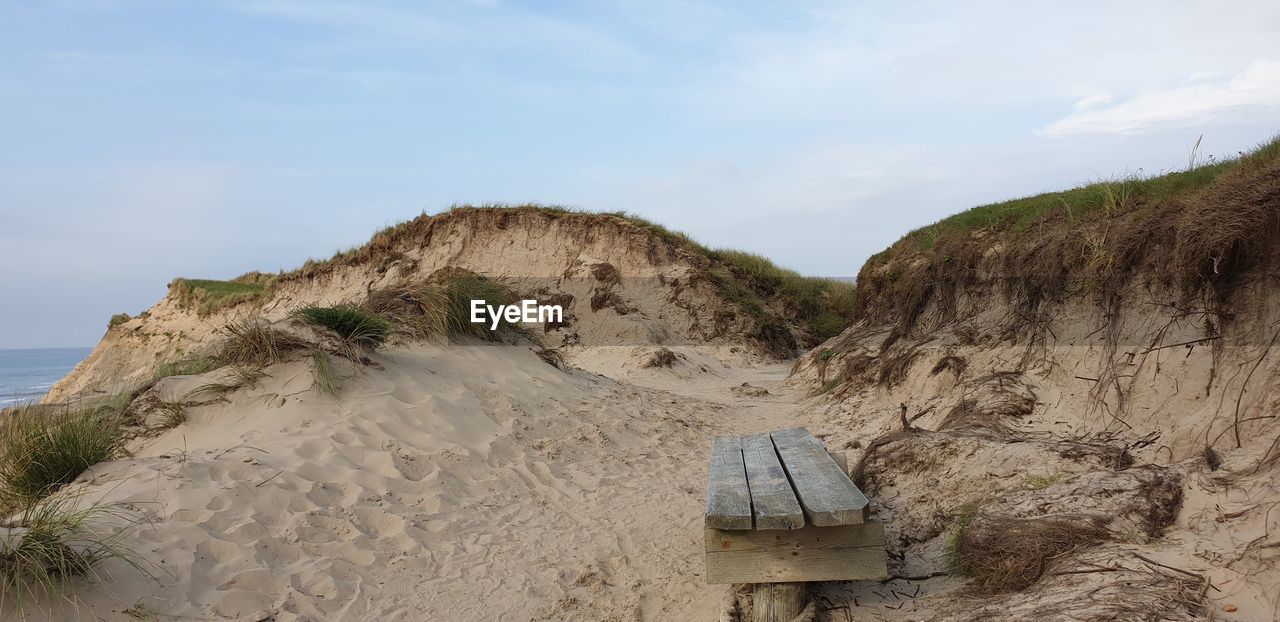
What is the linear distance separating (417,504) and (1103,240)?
6.29 metres

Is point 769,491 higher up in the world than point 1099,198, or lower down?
lower down

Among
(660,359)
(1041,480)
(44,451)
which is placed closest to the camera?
(1041,480)

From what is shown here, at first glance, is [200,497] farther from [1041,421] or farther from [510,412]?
[1041,421]

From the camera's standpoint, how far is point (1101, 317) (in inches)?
260

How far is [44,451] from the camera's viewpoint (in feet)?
17.0

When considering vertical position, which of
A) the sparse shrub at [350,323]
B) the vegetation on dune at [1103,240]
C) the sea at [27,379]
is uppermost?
the vegetation on dune at [1103,240]

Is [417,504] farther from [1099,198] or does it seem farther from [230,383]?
[1099,198]

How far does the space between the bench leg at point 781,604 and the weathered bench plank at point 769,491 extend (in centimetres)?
39

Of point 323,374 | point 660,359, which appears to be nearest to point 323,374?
point 323,374

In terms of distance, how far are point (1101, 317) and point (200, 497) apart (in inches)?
277

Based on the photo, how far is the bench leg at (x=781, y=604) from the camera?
3634 mm

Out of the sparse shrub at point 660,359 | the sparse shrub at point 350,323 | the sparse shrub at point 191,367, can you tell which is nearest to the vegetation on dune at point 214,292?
the sparse shrub at point 660,359

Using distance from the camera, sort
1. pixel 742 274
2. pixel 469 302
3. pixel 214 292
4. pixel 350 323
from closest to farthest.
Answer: pixel 350 323 → pixel 469 302 → pixel 742 274 → pixel 214 292

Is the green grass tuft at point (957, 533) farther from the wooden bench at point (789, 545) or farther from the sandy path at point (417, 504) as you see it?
the sandy path at point (417, 504)
